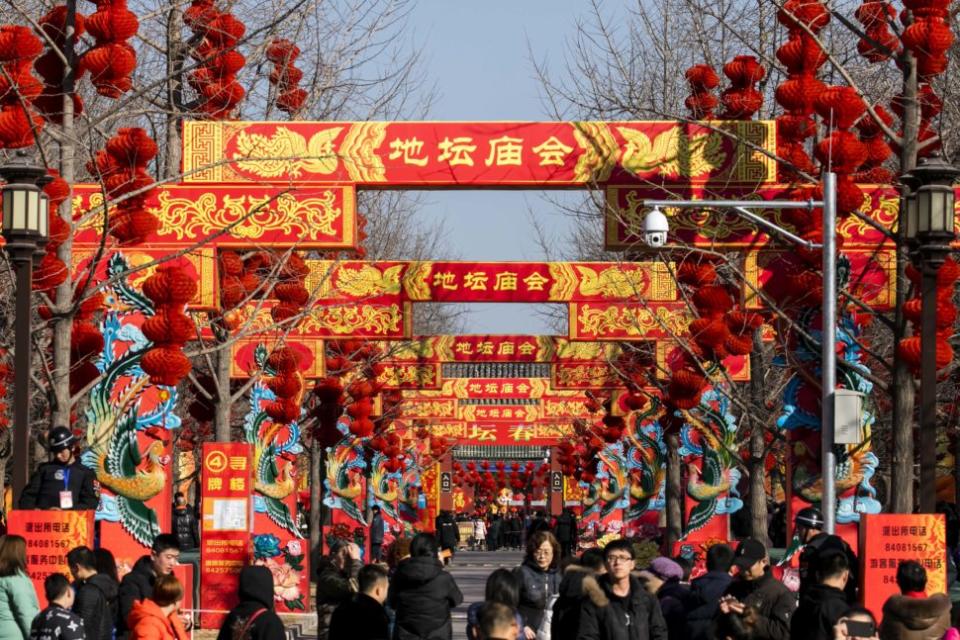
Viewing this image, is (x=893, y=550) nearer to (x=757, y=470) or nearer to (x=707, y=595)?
(x=707, y=595)

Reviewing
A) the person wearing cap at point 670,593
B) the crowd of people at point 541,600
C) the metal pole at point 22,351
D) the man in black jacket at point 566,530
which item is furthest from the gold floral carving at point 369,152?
the man in black jacket at point 566,530

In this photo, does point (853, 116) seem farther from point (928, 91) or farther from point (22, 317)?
point (22, 317)

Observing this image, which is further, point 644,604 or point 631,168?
point 631,168

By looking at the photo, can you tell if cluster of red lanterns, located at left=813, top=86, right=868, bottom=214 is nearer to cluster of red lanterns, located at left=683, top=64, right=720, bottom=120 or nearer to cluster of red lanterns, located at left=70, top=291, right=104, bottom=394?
cluster of red lanterns, located at left=683, top=64, right=720, bottom=120

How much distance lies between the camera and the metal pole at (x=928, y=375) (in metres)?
15.6

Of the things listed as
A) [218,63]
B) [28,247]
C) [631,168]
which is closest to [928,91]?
[631,168]

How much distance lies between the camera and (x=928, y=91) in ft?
66.5

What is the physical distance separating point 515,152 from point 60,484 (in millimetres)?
7462

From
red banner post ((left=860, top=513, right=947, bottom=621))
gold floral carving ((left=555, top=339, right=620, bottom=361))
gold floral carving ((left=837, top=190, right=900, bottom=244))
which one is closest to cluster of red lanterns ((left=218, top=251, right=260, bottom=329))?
gold floral carving ((left=837, top=190, right=900, bottom=244))

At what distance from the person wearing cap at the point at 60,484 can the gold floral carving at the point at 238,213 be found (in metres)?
5.99

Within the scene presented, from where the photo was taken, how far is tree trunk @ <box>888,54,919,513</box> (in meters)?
17.4

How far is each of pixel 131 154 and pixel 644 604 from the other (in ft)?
29.0

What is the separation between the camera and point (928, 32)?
1767cm

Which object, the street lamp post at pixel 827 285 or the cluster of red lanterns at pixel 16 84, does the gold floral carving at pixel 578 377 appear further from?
the cluster of red lanterns at pixel 16 84
